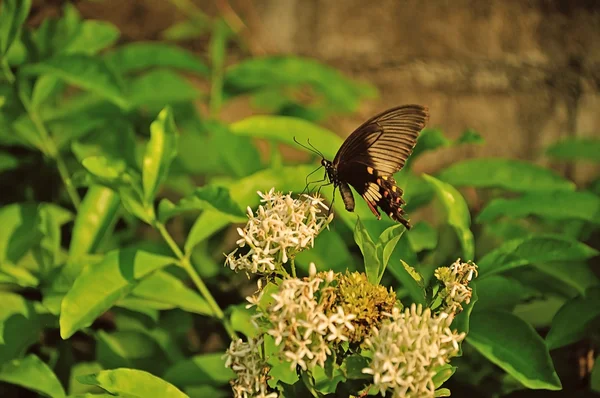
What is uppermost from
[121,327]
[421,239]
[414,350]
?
[414,350]

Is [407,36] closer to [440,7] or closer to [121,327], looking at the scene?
[440,7]

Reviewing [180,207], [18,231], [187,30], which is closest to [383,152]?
[180,207]

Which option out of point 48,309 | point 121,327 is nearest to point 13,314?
point 48,309

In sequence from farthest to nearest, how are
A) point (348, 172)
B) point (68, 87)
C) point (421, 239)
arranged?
point (68, 87), point (421, 239), point (348, 172)

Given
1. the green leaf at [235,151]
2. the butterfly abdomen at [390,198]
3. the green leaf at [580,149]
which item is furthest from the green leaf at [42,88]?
the green leaf at [580,149]

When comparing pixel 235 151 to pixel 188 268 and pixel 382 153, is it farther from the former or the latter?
pixel 382 153

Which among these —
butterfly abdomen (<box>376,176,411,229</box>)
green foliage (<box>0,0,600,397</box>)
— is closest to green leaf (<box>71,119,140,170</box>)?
green foliage (<box>0,0,600,397</box>)

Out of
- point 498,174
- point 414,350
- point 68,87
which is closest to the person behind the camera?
point 414,350
